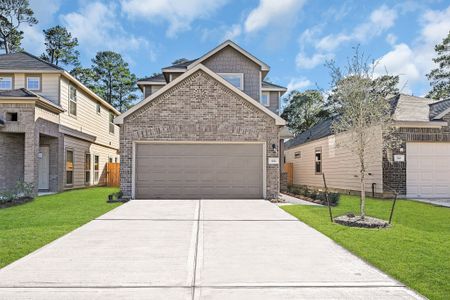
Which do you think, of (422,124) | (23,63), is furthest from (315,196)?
(23,63)

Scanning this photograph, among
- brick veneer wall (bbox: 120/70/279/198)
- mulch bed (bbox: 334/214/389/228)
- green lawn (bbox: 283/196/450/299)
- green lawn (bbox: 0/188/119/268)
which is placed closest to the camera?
green lawn (bbox: 283/196/450/299)

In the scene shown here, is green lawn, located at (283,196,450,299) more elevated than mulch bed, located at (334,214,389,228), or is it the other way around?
mulch bed, located at (334,214,389,228)

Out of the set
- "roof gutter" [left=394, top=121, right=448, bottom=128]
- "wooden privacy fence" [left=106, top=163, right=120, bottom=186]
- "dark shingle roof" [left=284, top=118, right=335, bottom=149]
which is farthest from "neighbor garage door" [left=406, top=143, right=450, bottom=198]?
"wooden privacy fence" [left=106, top=163, right=120, bottom=186]

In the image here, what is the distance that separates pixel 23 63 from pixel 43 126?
437 cm

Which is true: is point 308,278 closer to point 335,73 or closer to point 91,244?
point 91,244

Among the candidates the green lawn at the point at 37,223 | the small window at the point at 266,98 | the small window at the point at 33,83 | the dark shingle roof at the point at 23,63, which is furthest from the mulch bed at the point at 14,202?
the small window at the point at 266,98

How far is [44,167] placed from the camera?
17.7 meters

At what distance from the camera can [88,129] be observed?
22.0 m

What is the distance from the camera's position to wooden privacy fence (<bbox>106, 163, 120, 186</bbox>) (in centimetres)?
2536

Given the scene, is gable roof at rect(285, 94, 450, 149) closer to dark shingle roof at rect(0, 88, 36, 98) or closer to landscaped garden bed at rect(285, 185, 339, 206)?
landscaped garden bed at rect(285, 185, 339, 206)

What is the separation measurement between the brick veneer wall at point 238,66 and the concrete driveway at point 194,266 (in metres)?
10.7

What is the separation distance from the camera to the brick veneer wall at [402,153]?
Result: 14.6m

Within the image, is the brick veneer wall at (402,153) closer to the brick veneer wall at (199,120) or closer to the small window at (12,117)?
the brick veneer wall at (199,120)

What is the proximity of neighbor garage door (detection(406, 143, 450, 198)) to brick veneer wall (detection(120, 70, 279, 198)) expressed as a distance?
596cm
